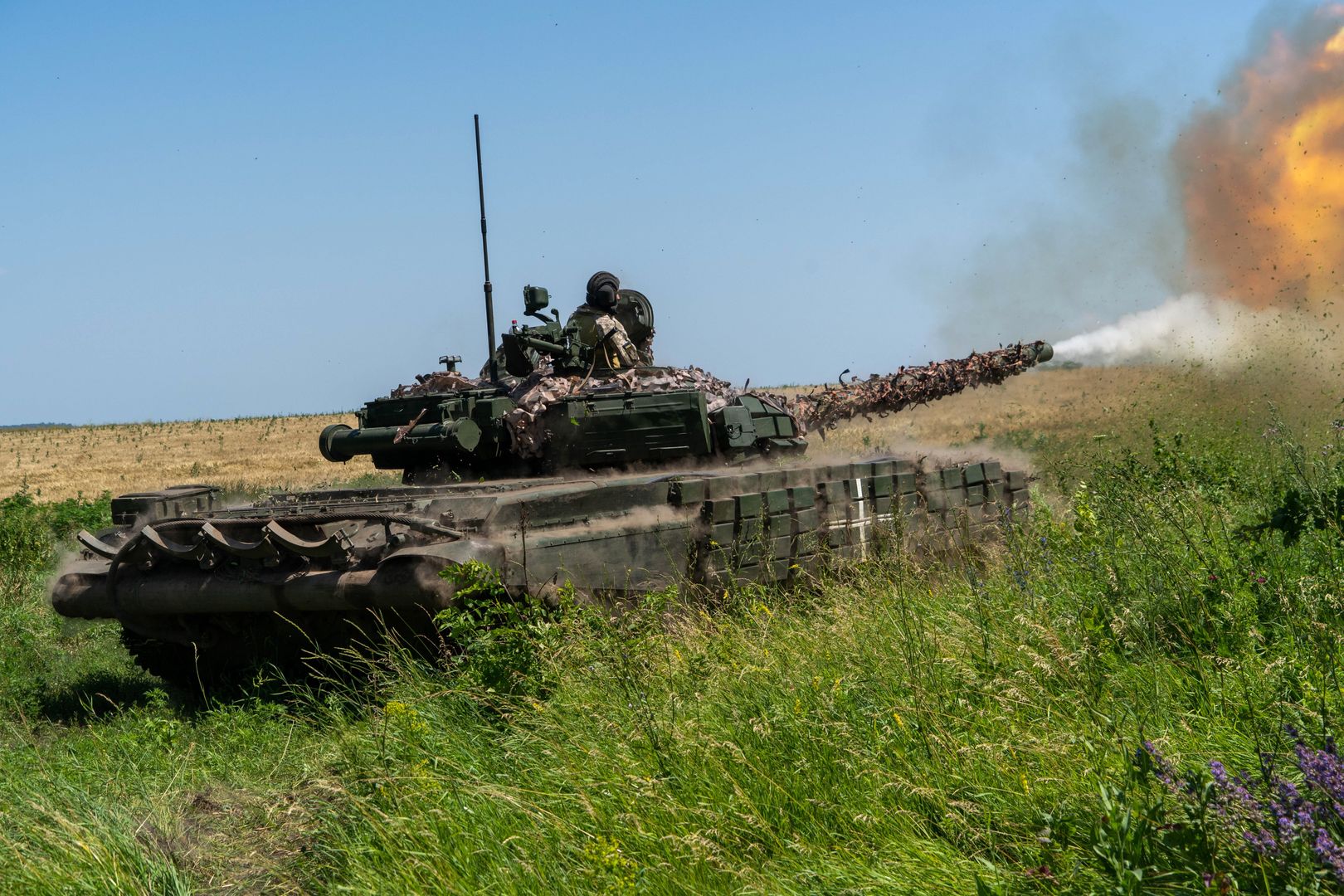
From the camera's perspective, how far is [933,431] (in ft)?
95.3

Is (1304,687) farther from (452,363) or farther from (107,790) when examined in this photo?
(452,363)

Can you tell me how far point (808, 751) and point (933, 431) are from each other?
2526 cm

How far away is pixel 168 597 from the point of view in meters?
7.57

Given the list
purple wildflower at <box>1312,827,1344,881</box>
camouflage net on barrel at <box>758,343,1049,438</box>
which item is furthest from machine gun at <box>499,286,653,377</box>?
purple wildflower at <box>1312,827,1344,881</box>

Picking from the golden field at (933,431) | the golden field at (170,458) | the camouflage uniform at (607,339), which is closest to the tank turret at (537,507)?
the camouflage uniform at (607,339)

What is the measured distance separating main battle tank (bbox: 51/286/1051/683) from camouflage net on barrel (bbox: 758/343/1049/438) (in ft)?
0.08

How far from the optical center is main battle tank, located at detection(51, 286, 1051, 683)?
6844 millimetres

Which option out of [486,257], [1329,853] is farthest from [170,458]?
[1329,853]

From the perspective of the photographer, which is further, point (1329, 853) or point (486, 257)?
point (486, 257)

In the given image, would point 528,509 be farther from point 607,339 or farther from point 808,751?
point 607,339

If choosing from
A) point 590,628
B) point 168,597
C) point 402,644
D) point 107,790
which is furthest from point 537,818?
point 168,597

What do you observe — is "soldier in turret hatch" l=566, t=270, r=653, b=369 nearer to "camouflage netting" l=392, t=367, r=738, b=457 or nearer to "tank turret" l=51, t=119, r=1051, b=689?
"tank turret" l=51, t=119, r=1051, b=689

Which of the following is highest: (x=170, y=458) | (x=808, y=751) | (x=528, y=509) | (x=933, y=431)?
(x=170, y=458)

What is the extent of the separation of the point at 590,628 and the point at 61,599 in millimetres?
3947
